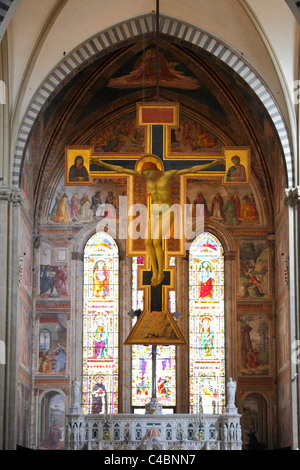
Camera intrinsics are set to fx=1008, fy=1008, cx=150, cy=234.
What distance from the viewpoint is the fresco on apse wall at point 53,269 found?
2934 cm

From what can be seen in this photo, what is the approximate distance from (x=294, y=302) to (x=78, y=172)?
271 inches

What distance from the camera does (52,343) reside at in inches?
1142

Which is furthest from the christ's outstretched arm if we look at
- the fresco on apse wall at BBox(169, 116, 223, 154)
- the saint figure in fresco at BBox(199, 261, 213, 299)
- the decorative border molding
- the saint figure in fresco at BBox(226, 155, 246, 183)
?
the fresco on apse wall at BBox(169, 116, 223, 154)

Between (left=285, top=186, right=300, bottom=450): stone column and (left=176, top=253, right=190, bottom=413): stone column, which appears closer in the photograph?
(left=285, top=186, right=300, bottom=450): stone column

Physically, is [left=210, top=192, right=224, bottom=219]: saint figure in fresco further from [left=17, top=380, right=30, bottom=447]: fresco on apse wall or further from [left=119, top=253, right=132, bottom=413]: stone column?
[left=17, top=380, right=30, bottom=447]: fresco on apse wall

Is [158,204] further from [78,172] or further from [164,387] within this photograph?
[164,387]

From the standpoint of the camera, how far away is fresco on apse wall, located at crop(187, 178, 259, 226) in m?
29.9

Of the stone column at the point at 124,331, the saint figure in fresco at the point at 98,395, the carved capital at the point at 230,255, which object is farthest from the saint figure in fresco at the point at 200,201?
the saint figure in fresco at the point at 98,395

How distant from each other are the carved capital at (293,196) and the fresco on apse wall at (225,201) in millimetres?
5809

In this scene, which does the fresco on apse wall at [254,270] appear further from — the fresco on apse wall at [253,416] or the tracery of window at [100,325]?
the tracery of window at [100,325]

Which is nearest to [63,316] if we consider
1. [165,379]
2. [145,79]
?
[165,379]

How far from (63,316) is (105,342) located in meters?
1.44

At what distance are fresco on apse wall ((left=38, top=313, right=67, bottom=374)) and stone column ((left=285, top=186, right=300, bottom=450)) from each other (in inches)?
316

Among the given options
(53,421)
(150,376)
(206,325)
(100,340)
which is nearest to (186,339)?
(206,325)
